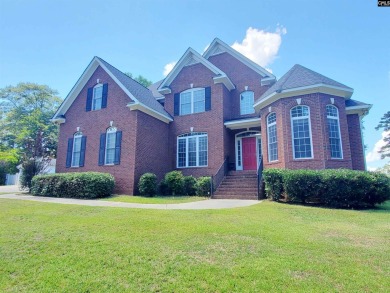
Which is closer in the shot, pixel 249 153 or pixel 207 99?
pixel 249 153

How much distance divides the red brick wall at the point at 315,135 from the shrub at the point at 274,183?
5.09 feet

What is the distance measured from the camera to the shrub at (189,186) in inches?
562

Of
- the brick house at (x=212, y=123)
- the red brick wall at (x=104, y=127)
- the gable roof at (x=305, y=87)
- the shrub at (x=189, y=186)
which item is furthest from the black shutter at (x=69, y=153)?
the gable roof at (x=305, y=87)

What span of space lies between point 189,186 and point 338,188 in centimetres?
788

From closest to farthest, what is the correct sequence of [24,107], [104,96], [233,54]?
[104,96]
[233,54]
[24,107]

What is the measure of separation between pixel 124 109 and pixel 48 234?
A: 34.0 ft

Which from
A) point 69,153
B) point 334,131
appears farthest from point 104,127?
point 334,131

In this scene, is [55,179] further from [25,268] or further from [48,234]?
[25,268]

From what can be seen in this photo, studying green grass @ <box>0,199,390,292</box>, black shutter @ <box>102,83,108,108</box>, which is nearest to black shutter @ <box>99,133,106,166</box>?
black shutter @ <box>102,83,108,108</box>

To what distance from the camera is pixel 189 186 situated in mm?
14352

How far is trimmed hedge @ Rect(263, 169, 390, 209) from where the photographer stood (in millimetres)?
9016

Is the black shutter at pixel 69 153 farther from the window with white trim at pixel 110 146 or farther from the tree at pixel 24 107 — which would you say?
the tree at pixel 24 107

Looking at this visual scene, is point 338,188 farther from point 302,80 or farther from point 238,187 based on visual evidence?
point 302,80

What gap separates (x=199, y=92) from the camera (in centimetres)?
1673
